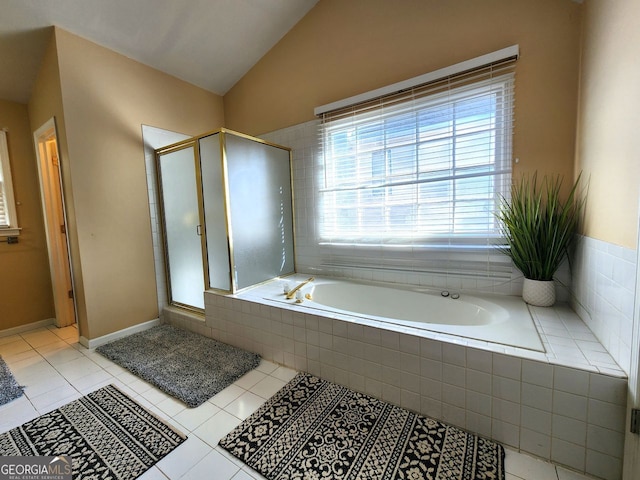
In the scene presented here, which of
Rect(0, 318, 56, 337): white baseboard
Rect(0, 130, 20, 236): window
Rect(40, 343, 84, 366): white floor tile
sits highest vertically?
Rect(0, 130, 20, 236): window

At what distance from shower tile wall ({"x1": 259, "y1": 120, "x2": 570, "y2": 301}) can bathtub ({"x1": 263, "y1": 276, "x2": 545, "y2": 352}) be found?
100 mm

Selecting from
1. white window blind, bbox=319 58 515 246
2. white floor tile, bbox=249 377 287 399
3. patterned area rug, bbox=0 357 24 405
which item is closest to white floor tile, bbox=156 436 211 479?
white floor tile, bbox=249 377 287 399

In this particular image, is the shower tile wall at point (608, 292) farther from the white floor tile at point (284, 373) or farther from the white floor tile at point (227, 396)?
the white floor tile at point (227, 396)

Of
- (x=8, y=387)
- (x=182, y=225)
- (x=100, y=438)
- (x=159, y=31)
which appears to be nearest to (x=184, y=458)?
(x=100, y=438)

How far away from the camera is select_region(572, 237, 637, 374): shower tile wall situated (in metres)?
0.99

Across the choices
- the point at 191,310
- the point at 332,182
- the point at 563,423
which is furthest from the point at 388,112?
the point at 191,310

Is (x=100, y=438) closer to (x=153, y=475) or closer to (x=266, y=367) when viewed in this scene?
(x=153, y=475)

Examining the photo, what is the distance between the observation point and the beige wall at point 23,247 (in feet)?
8.42

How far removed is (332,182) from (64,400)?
247 cm

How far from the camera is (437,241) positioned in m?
2.08

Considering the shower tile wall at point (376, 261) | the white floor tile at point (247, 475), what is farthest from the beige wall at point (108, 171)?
the white floor tile at point (247, 475)

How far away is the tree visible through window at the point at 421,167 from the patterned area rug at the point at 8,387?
246 centimetres

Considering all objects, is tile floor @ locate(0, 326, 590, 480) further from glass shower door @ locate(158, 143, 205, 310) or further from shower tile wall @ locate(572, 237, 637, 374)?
glass shower door @ locate(158, 143, 205, 310)

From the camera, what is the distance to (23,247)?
265 centimetres
